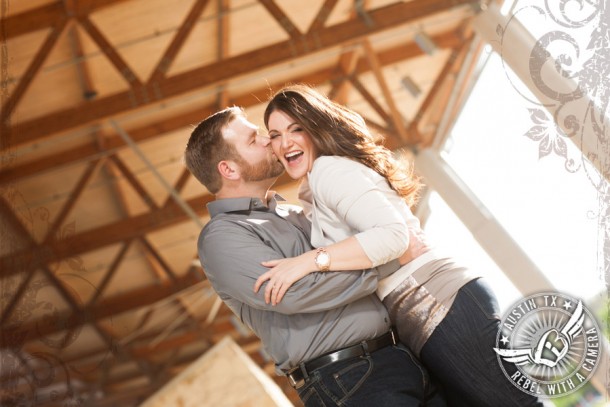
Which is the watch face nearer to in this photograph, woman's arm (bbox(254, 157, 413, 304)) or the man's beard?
woman's arm (bbox(254, 157, 413, 304))

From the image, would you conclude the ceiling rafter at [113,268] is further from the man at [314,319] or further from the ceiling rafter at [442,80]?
the man at [314,319]

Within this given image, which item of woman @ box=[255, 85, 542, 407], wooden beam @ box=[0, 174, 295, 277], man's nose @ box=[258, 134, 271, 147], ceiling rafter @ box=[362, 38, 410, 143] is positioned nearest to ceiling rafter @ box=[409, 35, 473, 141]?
ceiling rafter @ box=[362, 38, 410, 143]

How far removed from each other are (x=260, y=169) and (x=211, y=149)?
0.44ft

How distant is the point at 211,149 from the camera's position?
186cm

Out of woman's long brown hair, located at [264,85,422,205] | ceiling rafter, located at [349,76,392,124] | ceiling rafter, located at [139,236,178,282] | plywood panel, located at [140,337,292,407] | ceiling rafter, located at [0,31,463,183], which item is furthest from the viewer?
ceiling rafter, located at [139,236,178,282]

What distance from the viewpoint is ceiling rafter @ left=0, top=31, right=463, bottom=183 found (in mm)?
3861

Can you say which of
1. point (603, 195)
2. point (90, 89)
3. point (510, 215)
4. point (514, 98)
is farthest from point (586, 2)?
point (90, 89)

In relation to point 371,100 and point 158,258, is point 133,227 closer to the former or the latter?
point 158,258

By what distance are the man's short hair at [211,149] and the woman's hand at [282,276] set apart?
1.34 feet

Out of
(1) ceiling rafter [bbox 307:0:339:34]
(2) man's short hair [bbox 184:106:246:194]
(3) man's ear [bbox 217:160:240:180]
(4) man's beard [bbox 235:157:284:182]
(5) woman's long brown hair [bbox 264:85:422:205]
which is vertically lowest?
(5) woman's long brown hair [bbox 264:85:422:205]

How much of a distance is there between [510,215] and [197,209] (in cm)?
206

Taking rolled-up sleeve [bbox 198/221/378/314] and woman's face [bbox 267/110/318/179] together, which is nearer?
rolled-up sleeve [bbox 198/221/378/314]

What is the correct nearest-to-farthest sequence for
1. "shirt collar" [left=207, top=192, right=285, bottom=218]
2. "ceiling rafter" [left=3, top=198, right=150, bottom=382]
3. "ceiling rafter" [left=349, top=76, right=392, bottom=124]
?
1. "shirt collar" [left=207, top=192, right=285, bottom=218]
2. "ceiling rafter" [left=3, top=198, right=150, bottom=382]
3. "ceiling rafter" [left=349, top=76, right=392, bottom=124]

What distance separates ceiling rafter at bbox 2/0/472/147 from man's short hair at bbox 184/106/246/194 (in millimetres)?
2060
